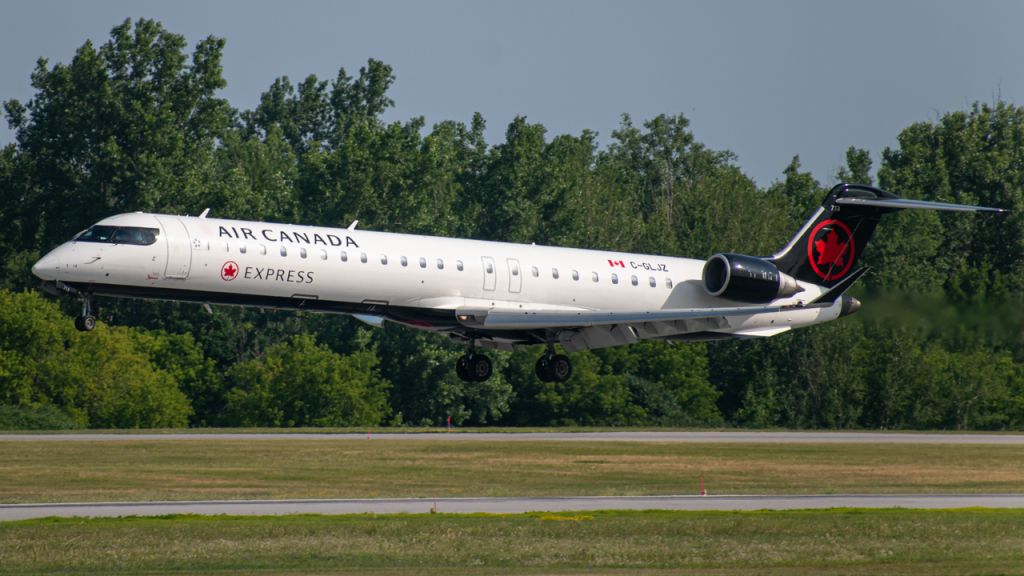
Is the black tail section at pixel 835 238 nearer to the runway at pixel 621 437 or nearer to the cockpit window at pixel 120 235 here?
the runway at pixel 621 437

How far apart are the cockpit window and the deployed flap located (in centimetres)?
786

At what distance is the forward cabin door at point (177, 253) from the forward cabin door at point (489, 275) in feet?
25.5

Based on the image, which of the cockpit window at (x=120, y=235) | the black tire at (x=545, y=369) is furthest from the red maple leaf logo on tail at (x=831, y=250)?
the cockpit window at (x=120, y=235)

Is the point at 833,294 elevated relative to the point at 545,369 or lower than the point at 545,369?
elevated

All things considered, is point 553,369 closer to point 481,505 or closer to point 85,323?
point 481,505

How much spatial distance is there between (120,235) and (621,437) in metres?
22.8

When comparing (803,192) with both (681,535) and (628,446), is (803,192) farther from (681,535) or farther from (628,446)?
(681,535)

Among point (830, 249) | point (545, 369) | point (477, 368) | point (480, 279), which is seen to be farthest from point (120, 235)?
point (830, 249)

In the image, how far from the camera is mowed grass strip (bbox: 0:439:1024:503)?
3641 cm

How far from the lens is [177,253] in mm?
34531

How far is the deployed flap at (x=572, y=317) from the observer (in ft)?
128

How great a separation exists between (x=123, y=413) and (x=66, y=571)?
131ft

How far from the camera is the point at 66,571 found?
2364cm

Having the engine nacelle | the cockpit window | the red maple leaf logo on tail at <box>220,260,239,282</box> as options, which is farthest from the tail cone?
the cockpit window
